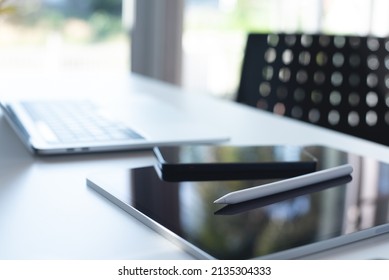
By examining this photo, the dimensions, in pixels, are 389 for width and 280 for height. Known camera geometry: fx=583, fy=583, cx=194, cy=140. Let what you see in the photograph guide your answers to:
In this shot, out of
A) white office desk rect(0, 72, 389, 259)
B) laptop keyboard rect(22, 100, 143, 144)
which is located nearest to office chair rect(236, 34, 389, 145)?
white office desk rect(0, 72, 389, 259)

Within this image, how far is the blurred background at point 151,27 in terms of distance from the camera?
7.79 feet

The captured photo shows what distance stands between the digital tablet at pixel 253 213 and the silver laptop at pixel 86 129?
0.47 feet

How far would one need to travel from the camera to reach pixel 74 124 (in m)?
0.83

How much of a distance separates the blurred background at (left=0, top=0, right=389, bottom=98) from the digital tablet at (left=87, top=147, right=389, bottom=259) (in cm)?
177

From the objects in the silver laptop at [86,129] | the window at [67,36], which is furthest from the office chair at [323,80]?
the window at [67,36]

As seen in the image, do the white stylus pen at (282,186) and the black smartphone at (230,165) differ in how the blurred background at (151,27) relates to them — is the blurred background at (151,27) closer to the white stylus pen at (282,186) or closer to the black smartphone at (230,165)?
the black smartphone at (230,165)

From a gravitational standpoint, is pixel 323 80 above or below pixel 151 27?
below

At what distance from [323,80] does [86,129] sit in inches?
28.1

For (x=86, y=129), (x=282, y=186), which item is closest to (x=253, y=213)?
(x=282, y=186)

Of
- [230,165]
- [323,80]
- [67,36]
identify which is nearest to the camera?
[230,165]

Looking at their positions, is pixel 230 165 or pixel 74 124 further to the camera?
pixel 74 124

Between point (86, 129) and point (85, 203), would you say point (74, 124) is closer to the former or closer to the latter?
point (86, 129)

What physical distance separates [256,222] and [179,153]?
22 cm

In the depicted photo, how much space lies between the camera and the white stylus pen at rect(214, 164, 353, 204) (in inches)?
19.3
